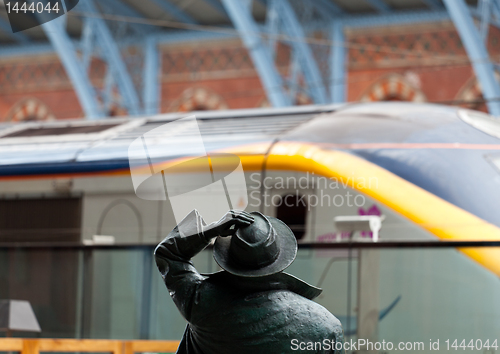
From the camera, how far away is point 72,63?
11.5 metres

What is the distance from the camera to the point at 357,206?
17.0ft

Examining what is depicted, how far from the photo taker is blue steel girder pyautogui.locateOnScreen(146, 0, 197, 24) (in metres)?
12.6

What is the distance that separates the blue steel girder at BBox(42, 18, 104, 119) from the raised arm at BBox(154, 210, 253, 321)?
9.61 m

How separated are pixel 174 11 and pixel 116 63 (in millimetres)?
1483

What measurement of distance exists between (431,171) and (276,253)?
10.6 ft

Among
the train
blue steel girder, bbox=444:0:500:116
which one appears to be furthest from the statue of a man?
blue steel girder, bbox=444:0:500:116

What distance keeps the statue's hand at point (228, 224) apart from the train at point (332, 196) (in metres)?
2.16

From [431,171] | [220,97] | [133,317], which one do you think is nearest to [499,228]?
[431,171]

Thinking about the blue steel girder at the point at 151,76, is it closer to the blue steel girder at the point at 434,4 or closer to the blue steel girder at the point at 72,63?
the blue steel girder at the point at 72,63

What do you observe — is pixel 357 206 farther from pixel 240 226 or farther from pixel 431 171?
pixel 240 226

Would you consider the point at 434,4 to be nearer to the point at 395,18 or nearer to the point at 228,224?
the point at 395,18

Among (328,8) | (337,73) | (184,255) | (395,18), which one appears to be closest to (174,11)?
(328,8)

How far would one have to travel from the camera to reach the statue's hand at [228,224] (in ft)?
6.69

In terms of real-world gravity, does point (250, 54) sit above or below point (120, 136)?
above
